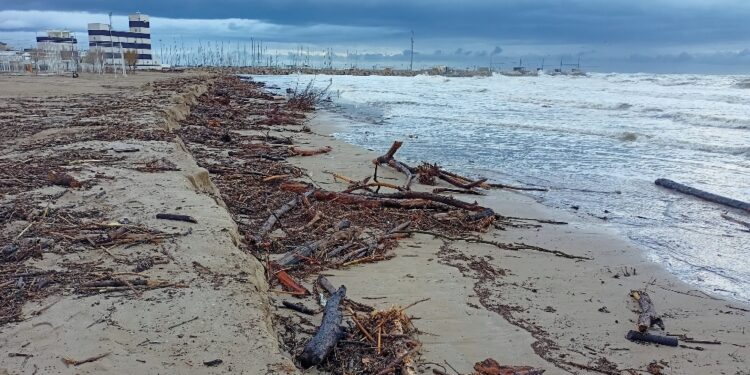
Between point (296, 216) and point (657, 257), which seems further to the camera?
point (296, 216)

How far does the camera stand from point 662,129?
20062 mm

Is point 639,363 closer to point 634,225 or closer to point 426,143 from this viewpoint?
point 634,225

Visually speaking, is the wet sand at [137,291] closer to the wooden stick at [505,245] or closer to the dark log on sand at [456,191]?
the wooden stick at [505,245]

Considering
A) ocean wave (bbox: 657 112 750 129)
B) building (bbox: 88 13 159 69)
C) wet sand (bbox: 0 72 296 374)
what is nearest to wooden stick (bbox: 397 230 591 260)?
wet sand (bbox: 0 72 296 374)

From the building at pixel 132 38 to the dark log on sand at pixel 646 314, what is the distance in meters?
99.3

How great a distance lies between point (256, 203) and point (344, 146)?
7.21 meters

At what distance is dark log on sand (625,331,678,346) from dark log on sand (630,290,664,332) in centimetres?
10

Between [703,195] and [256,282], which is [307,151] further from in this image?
[256,282]

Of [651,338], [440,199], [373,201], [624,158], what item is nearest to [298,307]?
[651,338]

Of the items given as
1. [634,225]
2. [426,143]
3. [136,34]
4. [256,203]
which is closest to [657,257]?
[634,225]

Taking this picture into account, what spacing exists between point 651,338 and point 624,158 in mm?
11225

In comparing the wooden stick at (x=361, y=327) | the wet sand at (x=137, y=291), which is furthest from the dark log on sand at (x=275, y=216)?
the wooden stick at (x=361, y=327)

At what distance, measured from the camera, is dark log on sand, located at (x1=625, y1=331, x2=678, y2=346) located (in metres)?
4.16

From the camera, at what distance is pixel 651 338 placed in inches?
166
